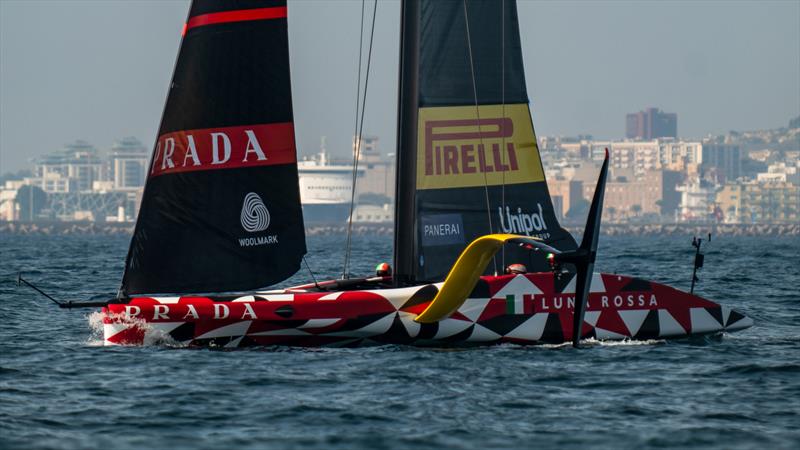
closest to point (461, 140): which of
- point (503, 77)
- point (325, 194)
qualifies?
point (503, 77)

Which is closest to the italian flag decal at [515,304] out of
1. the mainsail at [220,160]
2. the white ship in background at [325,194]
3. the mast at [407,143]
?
the mast at [407,143]

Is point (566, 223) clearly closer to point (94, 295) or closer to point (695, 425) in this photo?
point (94, 295)

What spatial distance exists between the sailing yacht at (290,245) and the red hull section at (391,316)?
14 mm

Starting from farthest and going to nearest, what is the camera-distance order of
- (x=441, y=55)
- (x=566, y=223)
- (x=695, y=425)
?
1. (x=566, y=223)
2. (x=441, y=55)
3. (x=695, y=425)

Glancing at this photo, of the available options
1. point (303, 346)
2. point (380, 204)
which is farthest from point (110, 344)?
point (380, 204)

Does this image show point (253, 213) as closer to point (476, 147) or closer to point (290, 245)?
point (290, 245)

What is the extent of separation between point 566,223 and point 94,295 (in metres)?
159

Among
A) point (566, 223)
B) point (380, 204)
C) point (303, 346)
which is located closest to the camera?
point (303, 346)

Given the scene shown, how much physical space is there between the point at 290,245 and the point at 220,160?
1163mm

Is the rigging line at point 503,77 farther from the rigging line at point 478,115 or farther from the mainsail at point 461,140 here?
the rigging line at point 478,115

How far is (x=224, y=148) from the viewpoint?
1418cm

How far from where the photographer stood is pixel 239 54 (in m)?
14.1

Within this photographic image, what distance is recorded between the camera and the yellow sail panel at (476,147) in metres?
15.1

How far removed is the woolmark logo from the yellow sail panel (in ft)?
5.92
